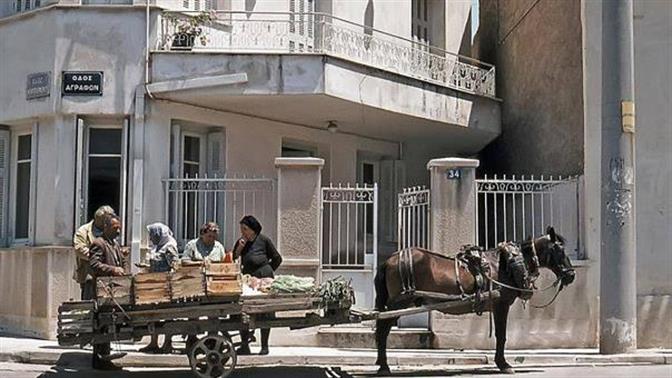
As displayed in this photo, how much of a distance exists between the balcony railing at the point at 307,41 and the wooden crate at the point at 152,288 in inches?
213

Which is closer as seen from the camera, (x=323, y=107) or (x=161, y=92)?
(x=161, y=92)

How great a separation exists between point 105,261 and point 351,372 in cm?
332

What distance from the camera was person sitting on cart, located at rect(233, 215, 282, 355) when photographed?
12.0 metres

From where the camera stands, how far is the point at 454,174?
43.1 ft

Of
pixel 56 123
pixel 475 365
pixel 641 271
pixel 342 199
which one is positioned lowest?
pixel 475 365

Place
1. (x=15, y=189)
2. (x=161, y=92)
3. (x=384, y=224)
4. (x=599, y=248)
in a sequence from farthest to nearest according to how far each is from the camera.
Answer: (x=384, y=224) < (x=15, y=189) < (x=161, y=92) < (x=599, y=248)

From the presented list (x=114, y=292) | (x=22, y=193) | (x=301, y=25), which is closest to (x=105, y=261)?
(x=114, y=292)

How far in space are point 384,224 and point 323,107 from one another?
3.87 meters

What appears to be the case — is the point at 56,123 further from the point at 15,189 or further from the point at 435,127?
→ the point at 435,127

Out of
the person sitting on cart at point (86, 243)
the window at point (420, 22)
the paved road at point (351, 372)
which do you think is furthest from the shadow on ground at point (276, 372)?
the window at point (420, 22)

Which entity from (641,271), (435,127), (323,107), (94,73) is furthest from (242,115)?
(641,271)

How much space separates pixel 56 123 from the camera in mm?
14211

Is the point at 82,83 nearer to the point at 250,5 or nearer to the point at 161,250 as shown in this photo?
A: the point at 250,5

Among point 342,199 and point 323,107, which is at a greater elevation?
point 323,107
